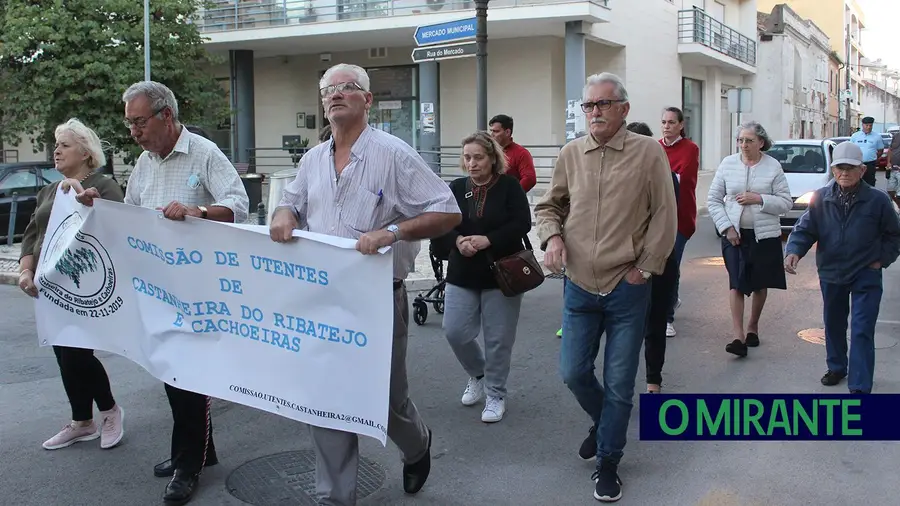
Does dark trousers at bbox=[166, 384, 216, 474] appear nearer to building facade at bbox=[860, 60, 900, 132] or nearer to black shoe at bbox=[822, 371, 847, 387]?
black shoe at bbox=[822, 371, 847, 387]

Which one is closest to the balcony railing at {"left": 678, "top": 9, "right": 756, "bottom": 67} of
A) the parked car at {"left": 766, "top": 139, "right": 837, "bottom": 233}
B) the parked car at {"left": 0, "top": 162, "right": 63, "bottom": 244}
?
the parked car at {"left": 766, "top": 139, "right": 837, "bottom": 233}

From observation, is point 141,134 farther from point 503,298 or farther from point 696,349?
point 696,349

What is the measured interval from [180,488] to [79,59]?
15.2 m

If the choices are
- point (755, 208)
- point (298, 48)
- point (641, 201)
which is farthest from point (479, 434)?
point (298, 48)

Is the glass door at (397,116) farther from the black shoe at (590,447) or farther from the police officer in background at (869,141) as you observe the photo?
the black shoe at (590,447)

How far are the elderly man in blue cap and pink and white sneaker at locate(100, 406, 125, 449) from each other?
14.9 ft

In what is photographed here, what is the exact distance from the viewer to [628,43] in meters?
24.4

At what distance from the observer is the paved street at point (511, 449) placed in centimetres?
425

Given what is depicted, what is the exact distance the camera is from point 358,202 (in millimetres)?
3713

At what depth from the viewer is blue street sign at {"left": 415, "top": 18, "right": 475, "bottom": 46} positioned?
37.3ft

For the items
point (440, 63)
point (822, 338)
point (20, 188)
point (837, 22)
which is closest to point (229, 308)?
point (822, 338)

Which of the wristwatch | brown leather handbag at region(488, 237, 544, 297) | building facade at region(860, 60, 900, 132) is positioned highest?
building facade at region(860, 60, 900, 132)

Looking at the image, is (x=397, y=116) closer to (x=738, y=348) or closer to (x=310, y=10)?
(x=310, y=10)

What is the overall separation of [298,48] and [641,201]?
75.0 ft
